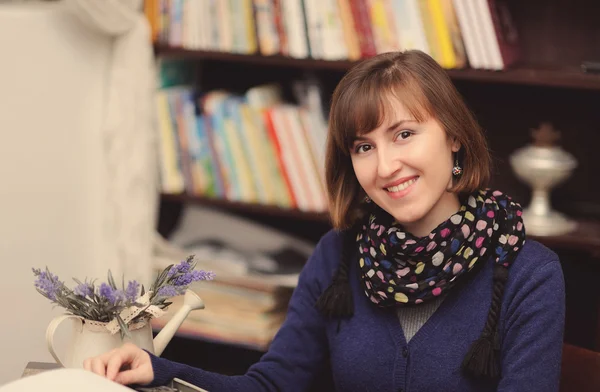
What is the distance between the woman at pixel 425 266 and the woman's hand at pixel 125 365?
0.25 ft

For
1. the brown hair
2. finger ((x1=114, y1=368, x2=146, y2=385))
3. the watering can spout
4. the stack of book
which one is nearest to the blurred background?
the stack of book

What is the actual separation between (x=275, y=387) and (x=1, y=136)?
1.16m

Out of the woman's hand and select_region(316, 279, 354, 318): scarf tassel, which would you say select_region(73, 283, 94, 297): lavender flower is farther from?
select_region(316, 279, 354, 318): scarf tassel

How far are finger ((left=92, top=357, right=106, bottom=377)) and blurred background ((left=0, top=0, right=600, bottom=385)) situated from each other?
4.04 feet

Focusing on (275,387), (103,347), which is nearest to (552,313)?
(275,387)

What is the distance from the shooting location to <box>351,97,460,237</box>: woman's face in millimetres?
1378

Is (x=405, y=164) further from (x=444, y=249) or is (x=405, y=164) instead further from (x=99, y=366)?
(x=99, y=366)

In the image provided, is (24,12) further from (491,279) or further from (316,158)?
(491,279)

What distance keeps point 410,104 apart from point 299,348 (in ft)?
1.59

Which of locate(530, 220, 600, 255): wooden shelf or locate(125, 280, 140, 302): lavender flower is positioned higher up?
locate(125, 280, 140, 302): lavender flower

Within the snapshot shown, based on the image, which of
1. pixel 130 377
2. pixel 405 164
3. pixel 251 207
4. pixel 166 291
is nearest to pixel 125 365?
pixel 130 377

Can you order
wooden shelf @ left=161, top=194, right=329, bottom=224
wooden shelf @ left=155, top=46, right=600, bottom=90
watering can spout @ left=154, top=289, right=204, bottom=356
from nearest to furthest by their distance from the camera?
watering can spout @ left=154, top=289, right=204, bottom=356
wooden shelf @ left=155, top=46, right=600, bottom=90
wooden shelf @ left=161, top=194, right=329, bottom=224

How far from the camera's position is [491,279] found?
1.44 meters

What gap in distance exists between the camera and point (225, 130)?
245 centimetres
